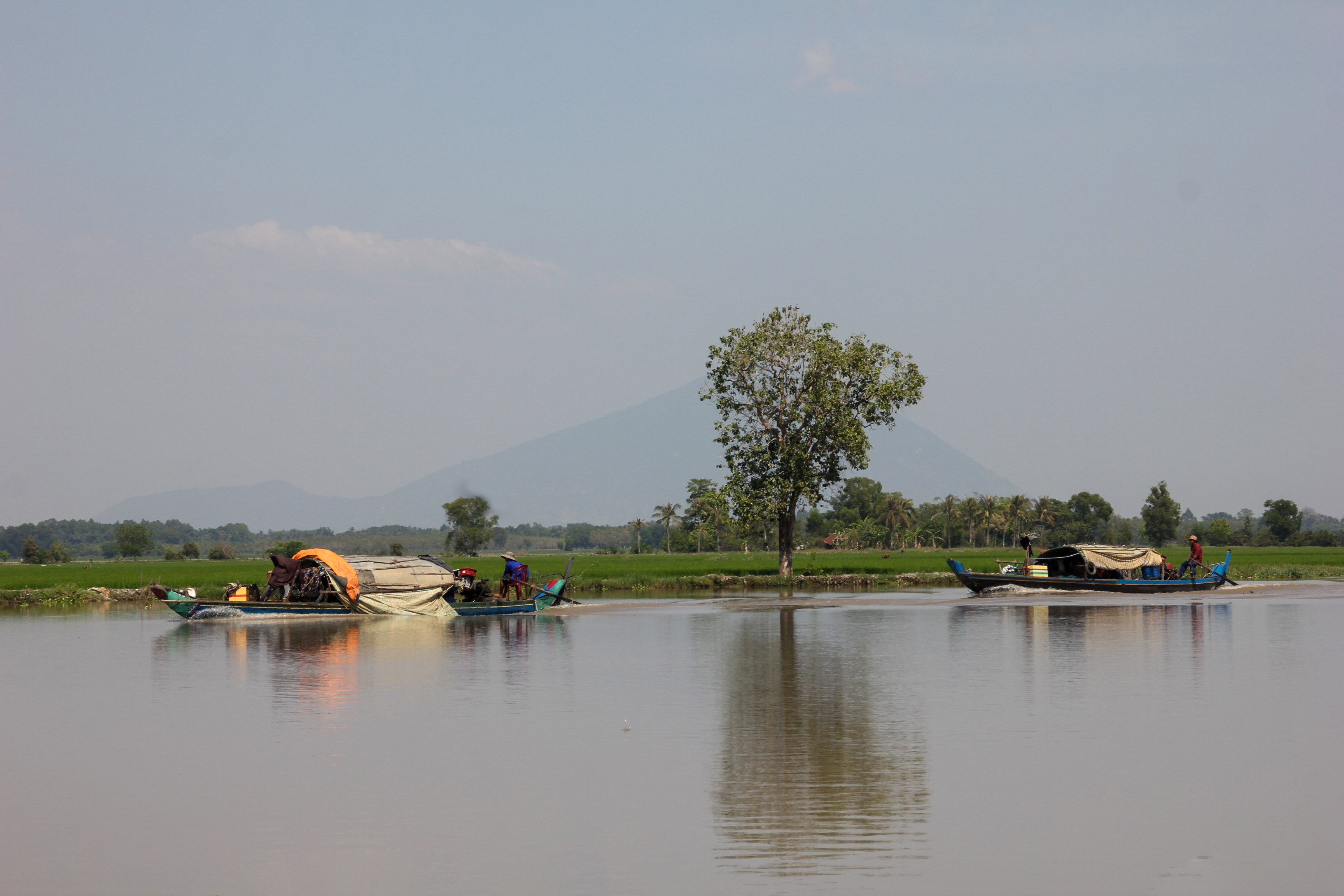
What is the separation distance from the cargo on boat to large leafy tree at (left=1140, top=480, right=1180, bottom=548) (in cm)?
12669

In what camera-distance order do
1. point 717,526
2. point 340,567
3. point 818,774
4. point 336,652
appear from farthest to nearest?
1. point 717,526
2. point 340,567
3. point 336,652
4. point 818,774

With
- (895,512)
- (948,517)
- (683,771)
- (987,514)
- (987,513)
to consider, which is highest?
(895,512)

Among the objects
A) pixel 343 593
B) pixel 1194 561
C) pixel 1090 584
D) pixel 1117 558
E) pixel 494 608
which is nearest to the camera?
pixel 343 593

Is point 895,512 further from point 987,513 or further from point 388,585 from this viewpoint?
point 388,585

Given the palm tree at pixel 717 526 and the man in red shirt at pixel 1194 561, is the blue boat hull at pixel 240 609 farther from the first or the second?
the palm tree at pixel 717 526

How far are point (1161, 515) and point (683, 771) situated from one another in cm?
14971

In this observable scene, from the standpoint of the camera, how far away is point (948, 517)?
165375 millimetres

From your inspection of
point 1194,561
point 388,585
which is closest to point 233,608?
point 388,585

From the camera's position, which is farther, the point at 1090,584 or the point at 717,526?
the point at 717,526

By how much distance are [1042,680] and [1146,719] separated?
442 cm

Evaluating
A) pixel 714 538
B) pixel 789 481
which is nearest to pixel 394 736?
pixel 789 481

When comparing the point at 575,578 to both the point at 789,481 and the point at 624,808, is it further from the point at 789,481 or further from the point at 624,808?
the point at 624,808

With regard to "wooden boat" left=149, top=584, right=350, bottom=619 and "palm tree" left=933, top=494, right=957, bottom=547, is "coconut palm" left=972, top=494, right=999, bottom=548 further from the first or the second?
"wooden boat" left=149, top=584, right=350, bottom=619

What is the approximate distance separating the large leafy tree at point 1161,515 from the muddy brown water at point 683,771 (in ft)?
434
